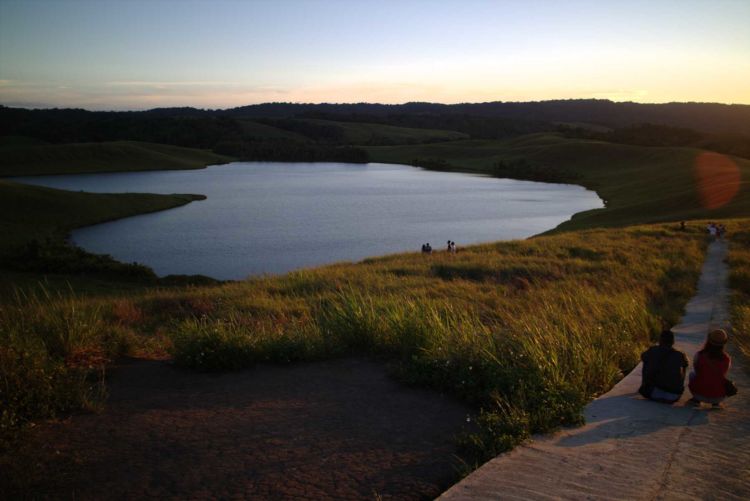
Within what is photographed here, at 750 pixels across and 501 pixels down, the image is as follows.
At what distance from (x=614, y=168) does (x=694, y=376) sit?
4102 inches

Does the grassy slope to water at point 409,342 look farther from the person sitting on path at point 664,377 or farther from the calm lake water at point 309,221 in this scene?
the calm lake water at point 309,221

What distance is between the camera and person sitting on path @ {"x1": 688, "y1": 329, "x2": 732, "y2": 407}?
6.67 metres

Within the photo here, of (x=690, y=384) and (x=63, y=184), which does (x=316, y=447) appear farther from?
(x=63, y=184)

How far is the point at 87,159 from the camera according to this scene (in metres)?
116

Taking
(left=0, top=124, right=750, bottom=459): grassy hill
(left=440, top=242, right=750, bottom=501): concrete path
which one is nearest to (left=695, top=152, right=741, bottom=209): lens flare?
(left=0, top=124, right=750, bottom=459): grassy hill

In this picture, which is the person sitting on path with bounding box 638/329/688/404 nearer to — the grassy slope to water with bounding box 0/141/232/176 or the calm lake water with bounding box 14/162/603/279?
the calm lake water with bounding box 14/162/603/279

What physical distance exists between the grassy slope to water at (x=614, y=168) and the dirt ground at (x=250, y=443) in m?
42.3

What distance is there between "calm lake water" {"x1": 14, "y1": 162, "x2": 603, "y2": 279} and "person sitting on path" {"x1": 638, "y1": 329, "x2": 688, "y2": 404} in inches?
1084

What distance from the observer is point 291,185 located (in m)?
89.1

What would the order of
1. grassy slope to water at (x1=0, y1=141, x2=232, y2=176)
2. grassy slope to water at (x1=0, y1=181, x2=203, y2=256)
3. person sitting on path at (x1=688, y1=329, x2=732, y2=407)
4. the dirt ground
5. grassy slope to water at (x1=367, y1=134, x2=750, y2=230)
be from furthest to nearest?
1. grassy slope to water at (x1=0, y1=141, x2=232, y2=176)
2. grassy slope to water at (x1=0, y1=181, x2=203, y2=256)
3. grassy slope to water at (x1=367, y1=134, x2=750, y2=230)
4. person sitting on path at (x1=688, y1=329, x2=732, y2=407)
5. the dirt ground

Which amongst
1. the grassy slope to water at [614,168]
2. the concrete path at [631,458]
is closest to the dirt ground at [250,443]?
the concrete path at [631,458]

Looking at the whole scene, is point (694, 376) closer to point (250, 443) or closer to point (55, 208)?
point (250, 443)

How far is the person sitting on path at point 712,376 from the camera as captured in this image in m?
6.67

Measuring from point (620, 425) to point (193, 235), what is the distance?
44.7 m
